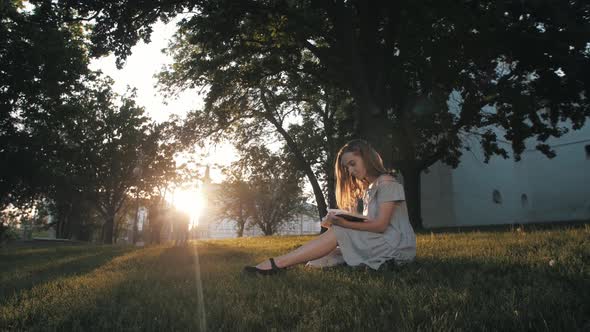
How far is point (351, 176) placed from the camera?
5473mm

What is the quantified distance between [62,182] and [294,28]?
24906mm

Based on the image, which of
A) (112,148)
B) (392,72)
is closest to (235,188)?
(112,148)

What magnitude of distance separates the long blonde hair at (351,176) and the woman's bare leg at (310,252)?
0.69 m

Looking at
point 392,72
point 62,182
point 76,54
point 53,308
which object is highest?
point 76,54

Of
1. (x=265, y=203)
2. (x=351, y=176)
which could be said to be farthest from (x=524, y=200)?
(x=351, y=176)

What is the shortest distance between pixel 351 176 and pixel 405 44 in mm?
7344

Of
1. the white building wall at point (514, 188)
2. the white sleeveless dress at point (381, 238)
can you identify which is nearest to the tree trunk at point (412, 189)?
the white building wall at point (514, 188)

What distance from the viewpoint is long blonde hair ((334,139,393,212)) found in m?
5.07

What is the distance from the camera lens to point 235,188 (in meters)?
55.7

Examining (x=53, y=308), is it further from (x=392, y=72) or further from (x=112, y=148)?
(x=112, y=148)

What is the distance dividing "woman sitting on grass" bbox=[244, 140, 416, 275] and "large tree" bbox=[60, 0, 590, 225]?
4.88m

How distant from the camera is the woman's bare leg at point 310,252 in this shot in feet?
16.2

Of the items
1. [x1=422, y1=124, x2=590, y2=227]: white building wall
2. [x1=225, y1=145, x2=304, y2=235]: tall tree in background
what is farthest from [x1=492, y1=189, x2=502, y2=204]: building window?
[x1=225, y1=145, x2=304, y2=235]: tall tree in background

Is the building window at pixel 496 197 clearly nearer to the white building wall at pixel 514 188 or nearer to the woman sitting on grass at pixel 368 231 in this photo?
the white building wall at pixel 514 188
